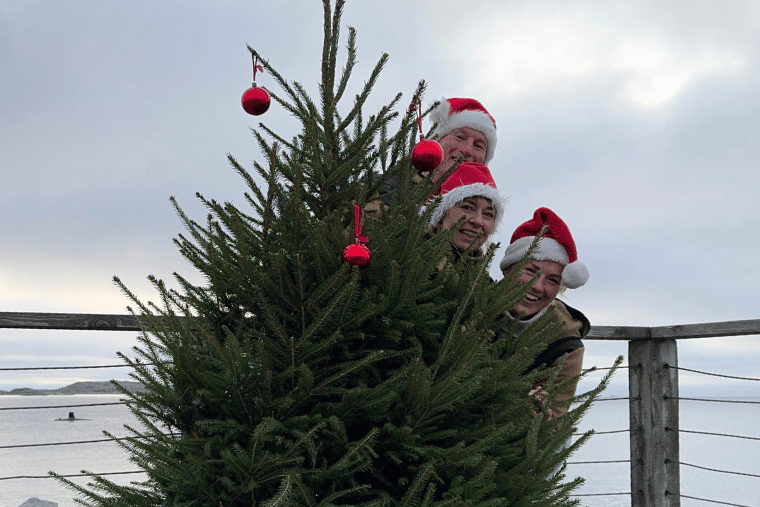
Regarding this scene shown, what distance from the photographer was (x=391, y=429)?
139cm

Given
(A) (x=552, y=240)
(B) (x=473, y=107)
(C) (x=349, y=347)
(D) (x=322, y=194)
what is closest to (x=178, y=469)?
(C) (x=349, y=347)

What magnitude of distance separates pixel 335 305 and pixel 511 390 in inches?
21.3

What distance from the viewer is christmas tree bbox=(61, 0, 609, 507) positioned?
1389 millimetres

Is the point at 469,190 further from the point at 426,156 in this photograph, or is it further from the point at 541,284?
the point at 426,156

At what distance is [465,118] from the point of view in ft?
11.2

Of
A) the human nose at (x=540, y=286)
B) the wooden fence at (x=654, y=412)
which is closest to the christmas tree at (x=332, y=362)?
the human nose at (x=540, y=286)

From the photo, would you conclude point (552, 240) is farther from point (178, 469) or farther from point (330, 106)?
point (178, 469)

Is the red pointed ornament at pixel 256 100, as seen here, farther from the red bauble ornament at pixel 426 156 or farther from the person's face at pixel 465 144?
the person's face at pixel 465 144

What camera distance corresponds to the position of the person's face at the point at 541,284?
105 inches

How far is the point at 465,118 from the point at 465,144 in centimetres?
21

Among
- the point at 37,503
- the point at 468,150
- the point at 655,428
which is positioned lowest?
the point at 37,503

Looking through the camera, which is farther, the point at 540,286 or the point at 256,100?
the point at 540,286

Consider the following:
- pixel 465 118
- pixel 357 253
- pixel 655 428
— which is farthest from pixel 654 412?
pixel 357 253

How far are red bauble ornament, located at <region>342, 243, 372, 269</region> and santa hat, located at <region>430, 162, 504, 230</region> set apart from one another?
Result: 1090mm
